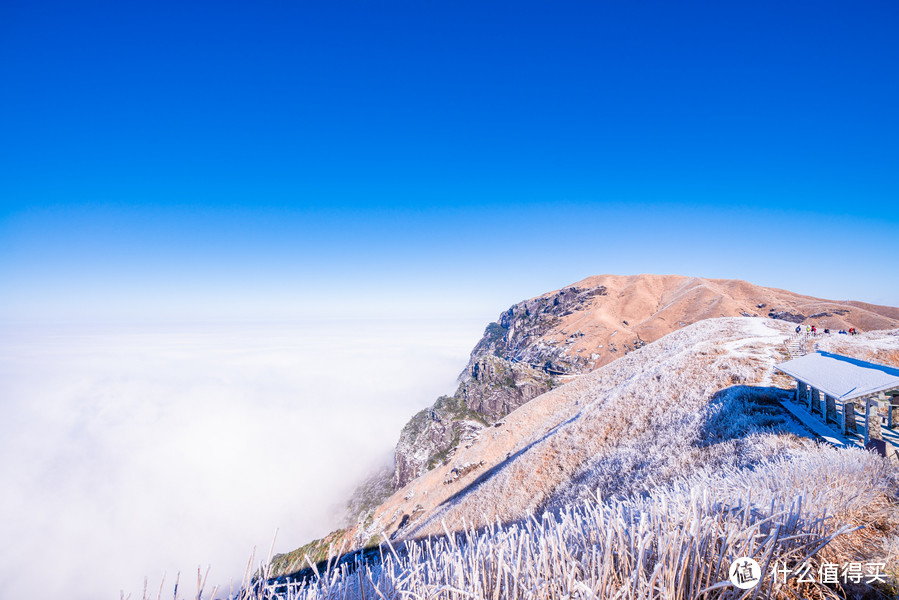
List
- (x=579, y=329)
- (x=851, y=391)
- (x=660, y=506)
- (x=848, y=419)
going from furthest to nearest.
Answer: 1. (x=579, y=329)
2. (x=848, y=419)
3. (x=851, y=391)
4. (x=660, y=506)

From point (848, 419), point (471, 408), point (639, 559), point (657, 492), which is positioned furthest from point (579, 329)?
point (639, 559)

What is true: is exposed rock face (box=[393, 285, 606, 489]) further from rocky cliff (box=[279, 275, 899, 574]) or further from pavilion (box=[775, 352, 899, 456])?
pavilion (box=[775, 352, 899, 456])

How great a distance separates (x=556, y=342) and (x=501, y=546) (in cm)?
9510

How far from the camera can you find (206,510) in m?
148

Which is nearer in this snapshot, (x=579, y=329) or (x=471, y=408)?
(x=471, y=408)

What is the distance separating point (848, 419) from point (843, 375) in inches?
56.8

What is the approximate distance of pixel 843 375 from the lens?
11.1 metres

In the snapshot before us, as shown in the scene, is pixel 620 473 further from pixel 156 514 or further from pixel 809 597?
pixel 156 514

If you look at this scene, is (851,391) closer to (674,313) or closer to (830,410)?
(830,410)

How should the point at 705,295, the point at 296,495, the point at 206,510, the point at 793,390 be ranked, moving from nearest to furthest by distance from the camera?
1. the point at 793,390
2. the point at 705,295
3. the point at 296,495
4. the point at 206,510

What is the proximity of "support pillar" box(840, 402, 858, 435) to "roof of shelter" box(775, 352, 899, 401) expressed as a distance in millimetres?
973

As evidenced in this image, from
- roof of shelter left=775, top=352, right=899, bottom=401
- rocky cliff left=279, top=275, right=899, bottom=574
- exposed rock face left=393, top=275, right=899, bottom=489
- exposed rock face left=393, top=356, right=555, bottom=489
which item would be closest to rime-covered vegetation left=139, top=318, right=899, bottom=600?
rocky cliff left=279, top=275, right=899, bottom=574

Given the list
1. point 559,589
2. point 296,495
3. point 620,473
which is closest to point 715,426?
point 620,473

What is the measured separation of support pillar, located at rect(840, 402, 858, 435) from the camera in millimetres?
11133
